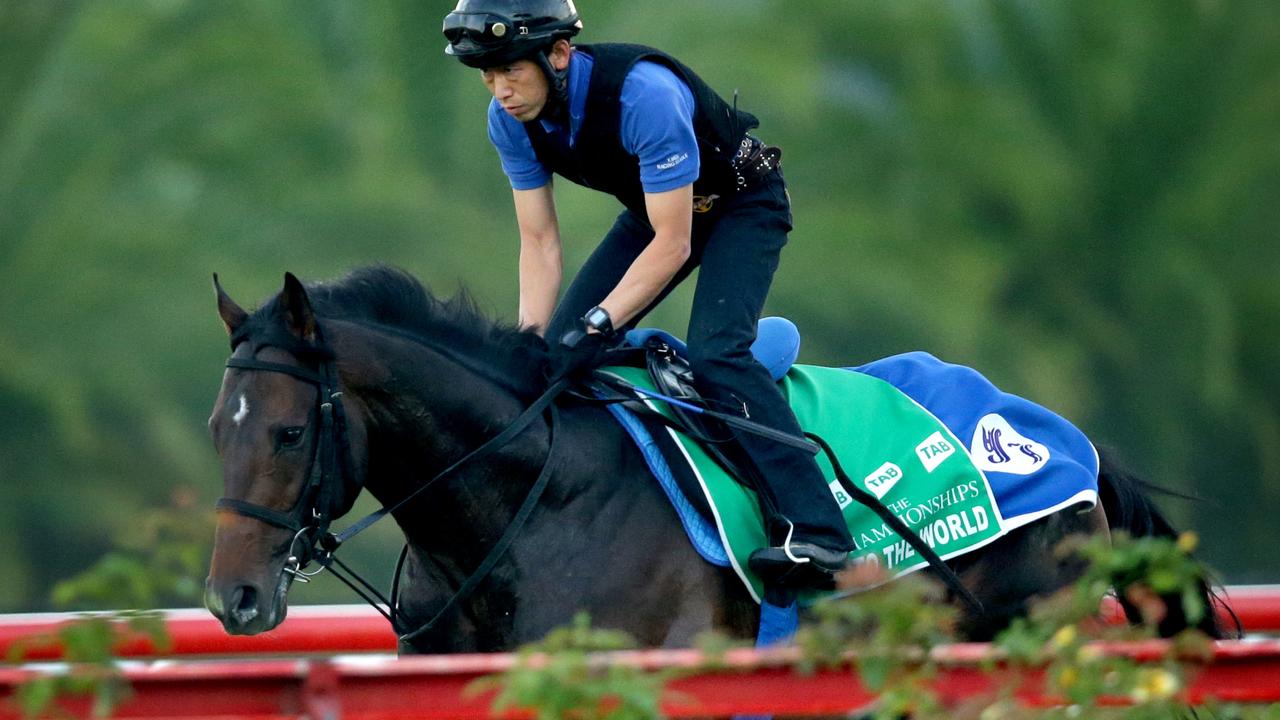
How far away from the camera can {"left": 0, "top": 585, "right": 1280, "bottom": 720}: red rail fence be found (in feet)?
9.71

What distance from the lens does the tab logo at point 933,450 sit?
4.61 metres

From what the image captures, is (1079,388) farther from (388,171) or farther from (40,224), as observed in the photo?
(40,224)

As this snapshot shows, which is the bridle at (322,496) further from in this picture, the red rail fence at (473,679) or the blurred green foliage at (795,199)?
the blurred green foliage at (795,199)

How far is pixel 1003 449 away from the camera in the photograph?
4.76 meters

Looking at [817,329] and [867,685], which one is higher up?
[867,685]

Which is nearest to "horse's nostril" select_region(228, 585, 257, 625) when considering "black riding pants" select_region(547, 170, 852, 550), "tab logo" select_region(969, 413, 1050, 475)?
"black riding pants" select_region(547, 170, 852, 550)

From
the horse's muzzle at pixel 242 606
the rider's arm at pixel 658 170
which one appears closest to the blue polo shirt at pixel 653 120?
the rider's arm at pixel 658 170

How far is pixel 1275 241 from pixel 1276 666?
13.9 m

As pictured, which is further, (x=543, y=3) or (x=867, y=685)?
(x=543, y=3)

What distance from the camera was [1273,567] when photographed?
1473 centimetres

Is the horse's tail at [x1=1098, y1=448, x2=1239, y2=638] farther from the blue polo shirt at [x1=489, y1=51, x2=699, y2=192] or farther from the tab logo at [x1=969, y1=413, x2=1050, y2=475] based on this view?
the blue polo shirt at [x1=489, y1=51, x2=699, y2=192]

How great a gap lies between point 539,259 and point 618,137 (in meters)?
0.57

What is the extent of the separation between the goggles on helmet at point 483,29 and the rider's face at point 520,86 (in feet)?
0.31

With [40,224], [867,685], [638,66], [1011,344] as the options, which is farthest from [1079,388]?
[867,685]
